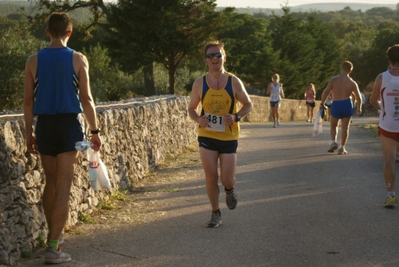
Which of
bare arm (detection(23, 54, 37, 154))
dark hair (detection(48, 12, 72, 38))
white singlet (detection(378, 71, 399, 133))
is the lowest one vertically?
white singlet (detection(378, 71, 399, 133))

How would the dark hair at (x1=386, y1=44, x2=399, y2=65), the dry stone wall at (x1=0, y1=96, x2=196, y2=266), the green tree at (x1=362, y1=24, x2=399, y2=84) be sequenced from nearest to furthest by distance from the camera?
the dry stone wall at (x1=0, y1=96, x2=196, y2=266) < the dark hair at (x1=386, y1=44, x2=399, y2=65) < the green tree at (x1=362, y1=24, x2=399, y2=84)

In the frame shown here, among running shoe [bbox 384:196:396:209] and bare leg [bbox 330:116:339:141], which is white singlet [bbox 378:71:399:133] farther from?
bare leg [bbox 330:116:339:141]

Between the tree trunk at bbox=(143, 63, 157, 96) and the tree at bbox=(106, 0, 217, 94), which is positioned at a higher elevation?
the tree at bbox=(106, 0, 217, 94)

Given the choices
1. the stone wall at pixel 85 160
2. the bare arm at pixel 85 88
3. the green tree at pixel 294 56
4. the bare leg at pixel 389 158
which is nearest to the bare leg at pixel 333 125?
the stone wall at pixel 85 160

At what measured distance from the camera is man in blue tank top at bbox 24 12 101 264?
23.4ft

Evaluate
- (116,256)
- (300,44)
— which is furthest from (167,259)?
(300,44)

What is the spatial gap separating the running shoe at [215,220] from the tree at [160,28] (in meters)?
28.8

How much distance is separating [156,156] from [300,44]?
5683cm

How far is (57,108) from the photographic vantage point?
714cm

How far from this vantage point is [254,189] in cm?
1173

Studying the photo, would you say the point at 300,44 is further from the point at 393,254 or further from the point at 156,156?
the point at 393,254

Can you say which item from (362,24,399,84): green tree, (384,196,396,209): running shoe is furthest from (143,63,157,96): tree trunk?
(362,24,399,84): green tree

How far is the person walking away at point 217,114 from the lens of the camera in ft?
28.9

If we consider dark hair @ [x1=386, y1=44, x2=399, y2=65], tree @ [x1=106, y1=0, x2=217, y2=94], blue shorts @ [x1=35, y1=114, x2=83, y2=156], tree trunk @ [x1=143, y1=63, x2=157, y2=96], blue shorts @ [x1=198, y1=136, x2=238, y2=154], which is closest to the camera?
blue shorts @ [x1=35, y1=114, x2=83, y2=156]
